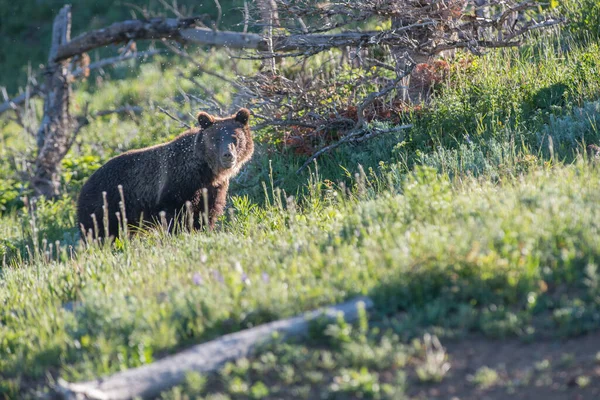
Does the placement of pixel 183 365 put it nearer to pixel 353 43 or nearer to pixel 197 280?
pixel 197 280

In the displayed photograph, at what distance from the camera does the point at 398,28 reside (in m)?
9.49

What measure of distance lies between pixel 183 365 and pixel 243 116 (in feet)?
17.5

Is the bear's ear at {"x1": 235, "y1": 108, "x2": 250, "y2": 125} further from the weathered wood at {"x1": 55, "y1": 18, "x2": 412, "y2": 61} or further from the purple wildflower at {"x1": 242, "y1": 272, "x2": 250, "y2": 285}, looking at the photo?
the purple wildflower at {"x1": 242, "y1": 272, "x2": 250, "y2": 285}

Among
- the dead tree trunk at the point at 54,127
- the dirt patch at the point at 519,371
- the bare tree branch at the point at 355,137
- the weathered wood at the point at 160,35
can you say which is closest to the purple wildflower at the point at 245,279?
the dirt patch at the point at 519,371

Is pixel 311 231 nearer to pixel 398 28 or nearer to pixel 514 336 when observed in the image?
pixel 514 336

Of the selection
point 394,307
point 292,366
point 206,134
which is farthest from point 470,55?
point 292,366

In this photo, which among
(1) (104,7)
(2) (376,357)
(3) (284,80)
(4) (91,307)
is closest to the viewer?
(2) (376,357)

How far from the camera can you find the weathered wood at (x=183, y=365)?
437 cm

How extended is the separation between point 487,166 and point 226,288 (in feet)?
11.9

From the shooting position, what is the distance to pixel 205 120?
30.8ft

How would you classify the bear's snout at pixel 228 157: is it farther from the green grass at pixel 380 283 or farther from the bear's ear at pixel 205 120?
the green grass at pixel 380 283

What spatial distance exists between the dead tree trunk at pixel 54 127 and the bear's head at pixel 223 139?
460 cm

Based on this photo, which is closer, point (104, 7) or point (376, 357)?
point (376, 357)

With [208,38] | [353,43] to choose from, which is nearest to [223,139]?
[353,43]
